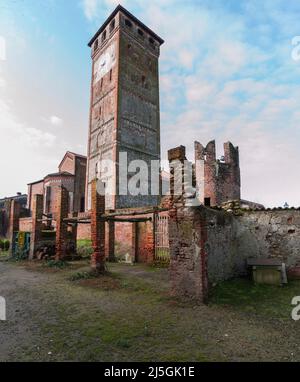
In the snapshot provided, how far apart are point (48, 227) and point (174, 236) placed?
1304 centimetres

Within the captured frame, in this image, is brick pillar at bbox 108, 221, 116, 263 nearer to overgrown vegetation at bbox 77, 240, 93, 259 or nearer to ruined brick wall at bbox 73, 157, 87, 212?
overgrown vegetation at bbox 77, 240, 93, 259

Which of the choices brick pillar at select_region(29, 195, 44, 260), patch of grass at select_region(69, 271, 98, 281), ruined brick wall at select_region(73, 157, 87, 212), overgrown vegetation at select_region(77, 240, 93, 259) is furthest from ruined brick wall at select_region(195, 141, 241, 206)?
ruined brick wall at select_region(73, 157, 87, 212)

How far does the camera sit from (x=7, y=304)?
619 cm

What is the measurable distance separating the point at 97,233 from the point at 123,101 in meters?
15.5

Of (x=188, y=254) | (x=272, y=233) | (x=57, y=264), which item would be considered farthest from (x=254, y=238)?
(x=57, y=264)

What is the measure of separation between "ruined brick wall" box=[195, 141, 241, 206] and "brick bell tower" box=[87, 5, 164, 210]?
A: 14.0 ft

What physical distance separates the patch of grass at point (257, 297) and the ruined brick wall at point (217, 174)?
557 inches

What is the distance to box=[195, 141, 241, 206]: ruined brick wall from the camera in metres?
21.8

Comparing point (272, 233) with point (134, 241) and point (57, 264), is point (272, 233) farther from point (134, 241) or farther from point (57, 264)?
point (57, 264)

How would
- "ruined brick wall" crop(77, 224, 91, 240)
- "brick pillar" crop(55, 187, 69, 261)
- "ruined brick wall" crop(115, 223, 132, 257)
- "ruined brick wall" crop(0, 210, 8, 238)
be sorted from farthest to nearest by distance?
1. "ruined brick wall" crop(0, 210, 8, 238)
2. "ruined brick wall" crop(77, 224, 91, 240)
3. "ruined brick wall" crop(115, 223, 132, 257)
4. "brick pillar" crop(55, 187, 69, 261)

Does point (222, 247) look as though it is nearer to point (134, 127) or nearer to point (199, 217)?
point (199, 217)

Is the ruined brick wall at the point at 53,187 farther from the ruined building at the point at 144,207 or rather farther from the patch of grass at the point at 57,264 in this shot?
the patch of grass at the point at 57,264
